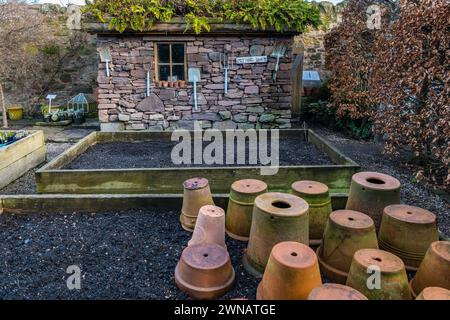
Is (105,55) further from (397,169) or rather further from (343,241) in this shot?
(343,241)

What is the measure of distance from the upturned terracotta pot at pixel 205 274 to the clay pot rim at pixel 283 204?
45 cm

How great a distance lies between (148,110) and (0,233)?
4.82m

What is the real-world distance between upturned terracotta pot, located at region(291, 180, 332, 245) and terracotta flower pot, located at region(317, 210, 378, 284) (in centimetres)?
→ 33

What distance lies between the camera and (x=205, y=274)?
230 cm

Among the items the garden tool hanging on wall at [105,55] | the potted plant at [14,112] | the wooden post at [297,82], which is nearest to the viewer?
the garden tool hanging on wall at [105,55]

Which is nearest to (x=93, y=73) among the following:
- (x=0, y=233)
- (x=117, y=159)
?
(x=117, y=159)

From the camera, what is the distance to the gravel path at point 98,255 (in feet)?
8.04

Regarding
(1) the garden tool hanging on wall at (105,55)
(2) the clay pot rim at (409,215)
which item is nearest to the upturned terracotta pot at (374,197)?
(2) the clay pot rim at (409,215)

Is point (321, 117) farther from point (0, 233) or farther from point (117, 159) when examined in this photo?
point (0, 233)

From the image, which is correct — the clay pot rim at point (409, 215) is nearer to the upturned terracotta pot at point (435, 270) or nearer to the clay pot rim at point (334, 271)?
the upturned terracotta pot at point (435, 270)

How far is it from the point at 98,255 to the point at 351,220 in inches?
81.7

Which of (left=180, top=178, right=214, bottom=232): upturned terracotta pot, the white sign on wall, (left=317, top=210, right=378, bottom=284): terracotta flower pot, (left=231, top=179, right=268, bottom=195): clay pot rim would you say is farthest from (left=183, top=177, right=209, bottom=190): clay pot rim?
the white sign on wall

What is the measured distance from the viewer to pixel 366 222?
8.08 feet

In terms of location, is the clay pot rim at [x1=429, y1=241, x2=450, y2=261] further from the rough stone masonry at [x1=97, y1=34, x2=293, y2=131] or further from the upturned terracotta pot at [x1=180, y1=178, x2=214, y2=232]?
the rough stone masonry at [x1=97, y1=34, x2=293, y2=131]
